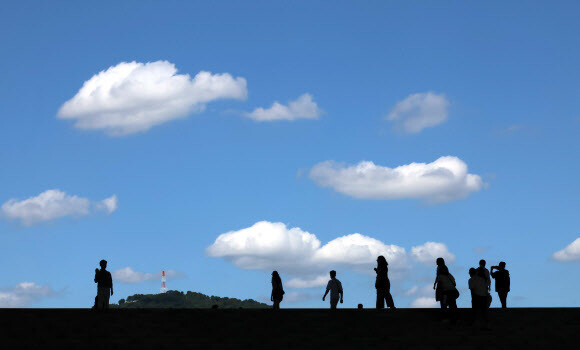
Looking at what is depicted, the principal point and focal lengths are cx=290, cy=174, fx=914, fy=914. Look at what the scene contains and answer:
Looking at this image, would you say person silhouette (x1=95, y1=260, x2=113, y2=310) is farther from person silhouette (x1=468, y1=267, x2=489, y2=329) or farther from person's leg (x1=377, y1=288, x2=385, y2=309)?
person silhouette (x1=468, y1=267, x2=489, y2=329)

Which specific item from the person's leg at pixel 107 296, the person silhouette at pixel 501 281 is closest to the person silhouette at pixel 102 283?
the person's leg at pixel 107 296

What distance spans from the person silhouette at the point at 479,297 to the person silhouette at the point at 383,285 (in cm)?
522

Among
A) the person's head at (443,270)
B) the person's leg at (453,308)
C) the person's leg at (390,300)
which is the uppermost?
the person's head at (443,270)

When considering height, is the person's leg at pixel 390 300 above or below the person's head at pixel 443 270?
below

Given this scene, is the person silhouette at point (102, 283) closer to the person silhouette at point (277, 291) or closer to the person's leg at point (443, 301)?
the person silhouette at point (277, 291)

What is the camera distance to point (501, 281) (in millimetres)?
30406

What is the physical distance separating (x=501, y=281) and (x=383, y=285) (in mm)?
4179

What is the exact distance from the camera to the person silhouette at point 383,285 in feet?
96.3

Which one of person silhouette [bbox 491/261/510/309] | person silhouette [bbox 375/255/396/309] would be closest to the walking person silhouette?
person silhouette [bbox 375/255/396/309]
